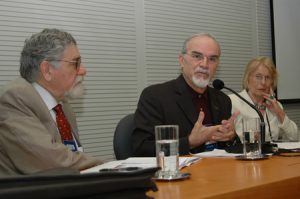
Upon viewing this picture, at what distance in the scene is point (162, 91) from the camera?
253 cm

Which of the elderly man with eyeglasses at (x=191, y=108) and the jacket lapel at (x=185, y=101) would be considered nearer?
the elderly man with eyeglasses at (x=191, y=108)

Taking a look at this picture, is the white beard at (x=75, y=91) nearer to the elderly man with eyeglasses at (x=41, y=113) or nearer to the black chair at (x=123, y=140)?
the elderly man with eyeglasses at (x=41, y=113)

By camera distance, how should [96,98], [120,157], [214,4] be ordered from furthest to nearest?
[214,4]
[96,98]
[120,157]

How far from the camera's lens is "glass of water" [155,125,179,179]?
1.29 metres

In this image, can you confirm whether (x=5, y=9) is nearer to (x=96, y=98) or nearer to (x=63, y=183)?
(x=96, y=98)

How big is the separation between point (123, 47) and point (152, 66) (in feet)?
1.11

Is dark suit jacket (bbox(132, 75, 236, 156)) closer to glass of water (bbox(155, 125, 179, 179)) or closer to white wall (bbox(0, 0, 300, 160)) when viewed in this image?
white wall (bbox(0, 0, 300, 160))

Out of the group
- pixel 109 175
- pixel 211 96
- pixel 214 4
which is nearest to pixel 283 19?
pixel 214 4

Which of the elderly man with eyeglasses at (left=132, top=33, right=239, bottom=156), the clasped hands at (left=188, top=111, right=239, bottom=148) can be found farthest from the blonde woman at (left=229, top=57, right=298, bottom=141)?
the clasped hands at (left=188, top=111, right=239, bottom=148)

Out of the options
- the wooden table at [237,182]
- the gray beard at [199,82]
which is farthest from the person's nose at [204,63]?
the wooden table at [237,182]

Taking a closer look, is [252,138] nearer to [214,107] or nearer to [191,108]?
[191,108]

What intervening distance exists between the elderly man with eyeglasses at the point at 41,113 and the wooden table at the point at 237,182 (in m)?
0.53

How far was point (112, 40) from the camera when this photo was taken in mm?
3240

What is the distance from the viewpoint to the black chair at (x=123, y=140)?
2301mm
